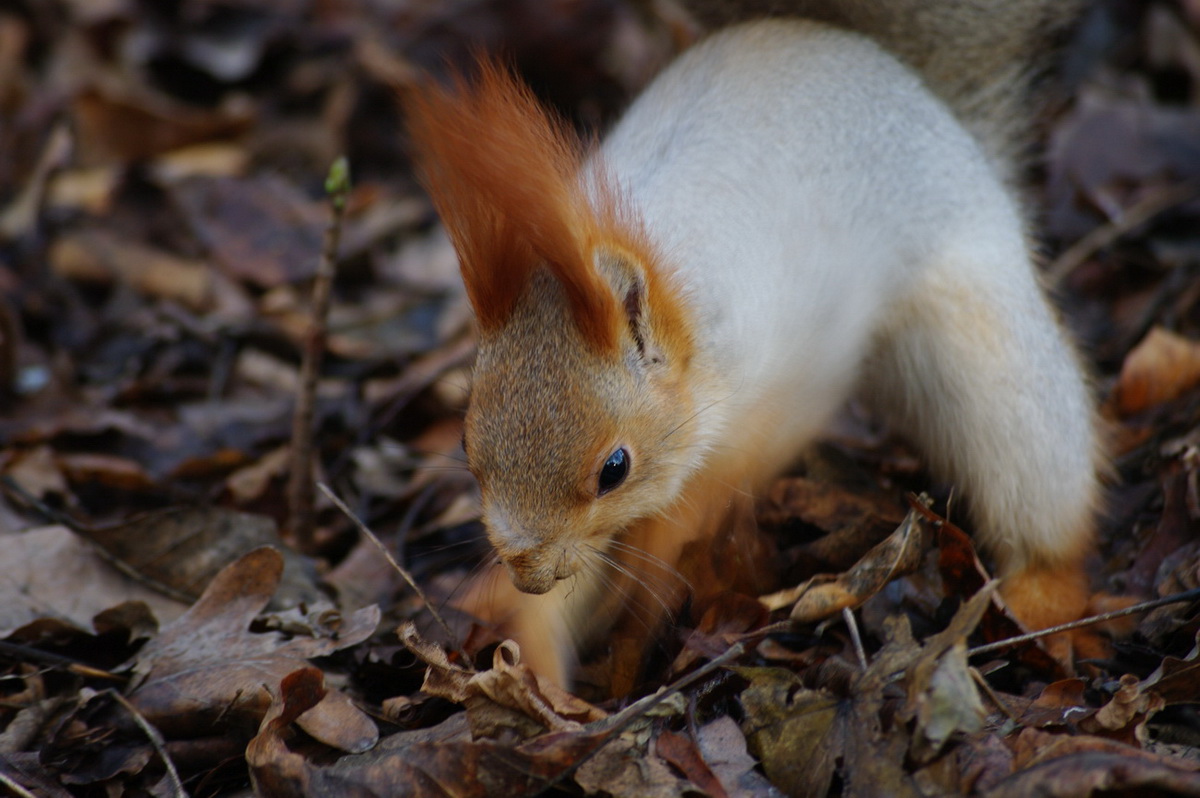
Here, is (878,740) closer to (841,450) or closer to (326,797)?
(326,797)

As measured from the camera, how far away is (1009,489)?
2.24 meters

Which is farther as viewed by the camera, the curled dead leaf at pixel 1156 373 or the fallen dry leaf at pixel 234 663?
the curled dead leaf at pixel 1156 373

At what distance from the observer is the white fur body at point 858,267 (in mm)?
2025

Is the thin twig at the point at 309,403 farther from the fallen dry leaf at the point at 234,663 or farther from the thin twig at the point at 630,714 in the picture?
the thin twig at the point at 630,714

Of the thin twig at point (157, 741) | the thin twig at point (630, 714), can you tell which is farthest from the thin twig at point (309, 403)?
the thin twig at point (630, 714)

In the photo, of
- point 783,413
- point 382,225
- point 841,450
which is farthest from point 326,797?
point 382,225

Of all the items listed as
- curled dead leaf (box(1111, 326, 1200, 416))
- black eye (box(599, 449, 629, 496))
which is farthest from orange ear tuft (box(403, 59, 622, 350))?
curled dead leaf (box(1111, 326, 1200, 416))

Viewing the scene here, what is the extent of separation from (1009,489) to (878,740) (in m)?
0.82

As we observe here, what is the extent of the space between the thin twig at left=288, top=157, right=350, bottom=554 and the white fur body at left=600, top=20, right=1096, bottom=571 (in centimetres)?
62

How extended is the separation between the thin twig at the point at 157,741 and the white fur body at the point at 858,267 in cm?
98

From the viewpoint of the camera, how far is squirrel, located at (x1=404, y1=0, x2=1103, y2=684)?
1.78 m

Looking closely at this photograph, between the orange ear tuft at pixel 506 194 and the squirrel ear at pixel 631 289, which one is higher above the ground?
the orange ear tuft at pixel 506 194

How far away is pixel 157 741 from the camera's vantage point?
1774mm

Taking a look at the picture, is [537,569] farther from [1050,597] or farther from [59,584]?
[1050,597]
